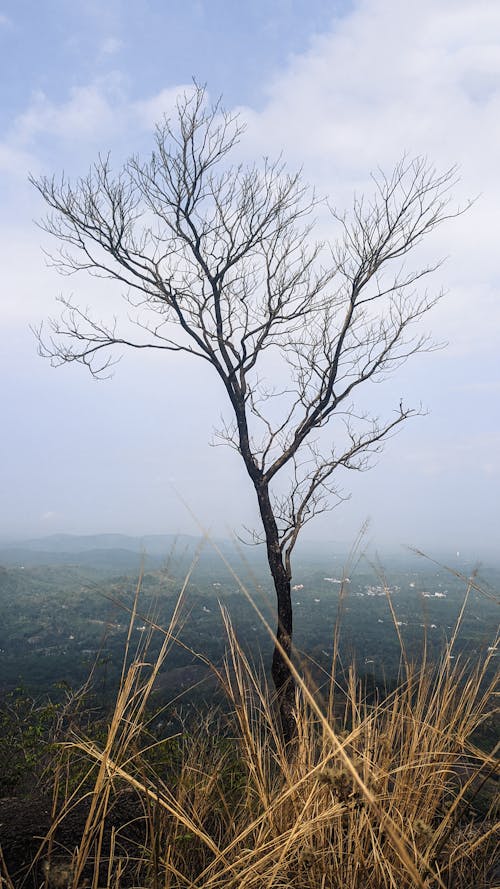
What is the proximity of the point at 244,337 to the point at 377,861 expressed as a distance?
5.74 metres

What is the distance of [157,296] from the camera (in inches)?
252

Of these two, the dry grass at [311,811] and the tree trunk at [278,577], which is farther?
the tree trunk at [278,577]

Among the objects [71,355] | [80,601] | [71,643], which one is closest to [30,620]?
[80,601]

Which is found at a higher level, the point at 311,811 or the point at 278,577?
the point at 278,577

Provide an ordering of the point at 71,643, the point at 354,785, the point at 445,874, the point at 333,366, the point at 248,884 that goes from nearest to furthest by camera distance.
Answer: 1. the point at 354,785
2. the point at 248,884
3. the point at 445,874
4. the point at 333,366
5. the point at 71,643

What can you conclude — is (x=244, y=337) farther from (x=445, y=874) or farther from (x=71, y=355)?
(x=445, y=874)

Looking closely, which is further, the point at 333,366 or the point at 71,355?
the point at 71,355

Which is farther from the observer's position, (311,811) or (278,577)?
(278,577)

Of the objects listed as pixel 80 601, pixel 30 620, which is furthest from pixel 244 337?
pixel 80 601

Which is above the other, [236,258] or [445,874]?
[236,258]

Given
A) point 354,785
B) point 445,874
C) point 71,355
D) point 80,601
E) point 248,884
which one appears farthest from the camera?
point 80,601

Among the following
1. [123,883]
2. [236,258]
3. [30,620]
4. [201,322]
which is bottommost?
[30,620]

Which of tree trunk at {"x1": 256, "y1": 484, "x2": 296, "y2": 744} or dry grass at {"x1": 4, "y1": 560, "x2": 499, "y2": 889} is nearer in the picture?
dry grass at {"x1": 4, "y1": 560, "x2": 499, "y2": 889}

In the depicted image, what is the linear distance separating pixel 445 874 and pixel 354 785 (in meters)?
0.90
